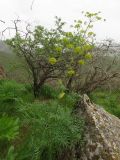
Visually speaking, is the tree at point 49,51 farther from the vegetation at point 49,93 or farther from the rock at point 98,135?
the rock at point 98,135

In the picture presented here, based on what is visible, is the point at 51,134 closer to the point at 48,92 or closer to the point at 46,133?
the point at 46,133

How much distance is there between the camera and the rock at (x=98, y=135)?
228 inches

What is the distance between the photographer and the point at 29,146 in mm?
5773

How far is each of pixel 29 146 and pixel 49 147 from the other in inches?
11.9

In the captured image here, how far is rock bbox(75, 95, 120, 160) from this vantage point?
580cm

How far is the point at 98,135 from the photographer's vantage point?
605 cm

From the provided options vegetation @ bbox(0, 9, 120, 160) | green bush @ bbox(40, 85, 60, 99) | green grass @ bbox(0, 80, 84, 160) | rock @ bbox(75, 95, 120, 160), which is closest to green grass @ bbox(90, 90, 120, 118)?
vegetation @ bbox(0, 9, 120, 160)

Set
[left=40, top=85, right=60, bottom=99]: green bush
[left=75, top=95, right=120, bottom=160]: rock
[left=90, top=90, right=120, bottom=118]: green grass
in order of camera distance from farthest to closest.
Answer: [left=90, top=90, right=120, bottom=118]: green grass
[left=40, top=85, right=60, bottom=99]: green bush
[left=75, top=95, right=120, bottom=160]: rock

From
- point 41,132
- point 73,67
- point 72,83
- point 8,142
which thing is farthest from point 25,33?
point 41,132

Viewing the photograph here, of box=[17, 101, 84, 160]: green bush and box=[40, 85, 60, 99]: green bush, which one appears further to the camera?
box=[40, 85, 60, 99]: green bush

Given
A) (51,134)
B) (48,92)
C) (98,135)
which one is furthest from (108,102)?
(51,134)

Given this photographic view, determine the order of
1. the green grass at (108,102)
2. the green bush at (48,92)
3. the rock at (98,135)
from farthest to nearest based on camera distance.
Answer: the green grass at (108,102) → the green bush at (48,92) → the rock at (98,135)

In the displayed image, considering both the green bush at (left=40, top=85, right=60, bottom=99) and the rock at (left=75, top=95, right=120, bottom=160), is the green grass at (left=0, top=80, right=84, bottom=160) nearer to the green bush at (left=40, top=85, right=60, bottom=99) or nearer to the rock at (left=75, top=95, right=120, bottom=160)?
the rock at (left=75, top=95, right=120, bottom=160)

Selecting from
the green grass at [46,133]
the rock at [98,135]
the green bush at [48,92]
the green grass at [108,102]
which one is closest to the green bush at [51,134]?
the green grass at [46,133]
